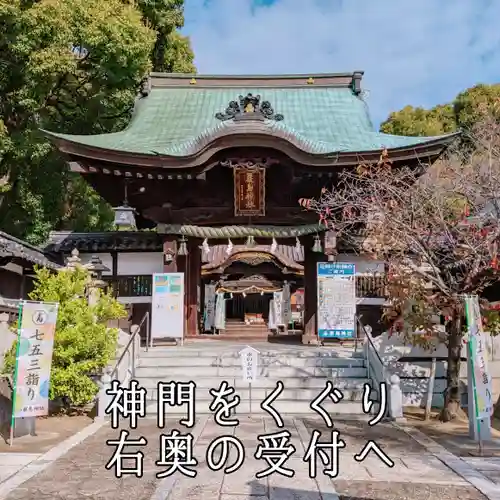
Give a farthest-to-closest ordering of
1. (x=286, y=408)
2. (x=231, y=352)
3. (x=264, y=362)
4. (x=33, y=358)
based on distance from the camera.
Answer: (x=231, y=352), (x=264, y=362), (x=286, y=408), (x=33, y=358)

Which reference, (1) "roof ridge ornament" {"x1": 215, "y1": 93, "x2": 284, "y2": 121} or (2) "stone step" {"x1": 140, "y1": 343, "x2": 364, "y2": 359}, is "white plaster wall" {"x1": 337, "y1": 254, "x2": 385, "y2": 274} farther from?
(1) "roof ridge ornament" {"x1": 215, "y1": 93, "x2": 284, "y2": 121}

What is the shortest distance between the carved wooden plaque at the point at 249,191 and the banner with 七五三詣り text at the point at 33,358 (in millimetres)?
6705

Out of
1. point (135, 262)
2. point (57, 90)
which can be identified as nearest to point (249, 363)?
point (135, 262)

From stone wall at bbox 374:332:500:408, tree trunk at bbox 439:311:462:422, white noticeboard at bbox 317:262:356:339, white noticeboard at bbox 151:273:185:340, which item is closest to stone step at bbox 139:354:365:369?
stone wall at bbox 374:332:500:408

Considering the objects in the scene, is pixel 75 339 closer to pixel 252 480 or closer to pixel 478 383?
pixel 252 480

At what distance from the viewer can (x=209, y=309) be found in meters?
19.5

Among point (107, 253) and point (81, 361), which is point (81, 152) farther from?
point (81, 361)

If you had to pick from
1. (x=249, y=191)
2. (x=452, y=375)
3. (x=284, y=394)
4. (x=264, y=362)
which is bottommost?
(x=284, y=394)

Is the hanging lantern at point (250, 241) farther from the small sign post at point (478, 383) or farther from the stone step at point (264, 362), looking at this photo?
the small sign post at point (478, 383)

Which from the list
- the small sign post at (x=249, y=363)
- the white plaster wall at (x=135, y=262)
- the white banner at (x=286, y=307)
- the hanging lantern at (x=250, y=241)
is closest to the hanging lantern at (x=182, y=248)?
the white plaster wall at (x=135, y=262)

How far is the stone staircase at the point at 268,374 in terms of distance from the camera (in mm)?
9758

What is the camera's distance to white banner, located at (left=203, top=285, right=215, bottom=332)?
1931cm

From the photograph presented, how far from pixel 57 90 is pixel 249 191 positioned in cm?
1072

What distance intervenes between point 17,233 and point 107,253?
8048mm
